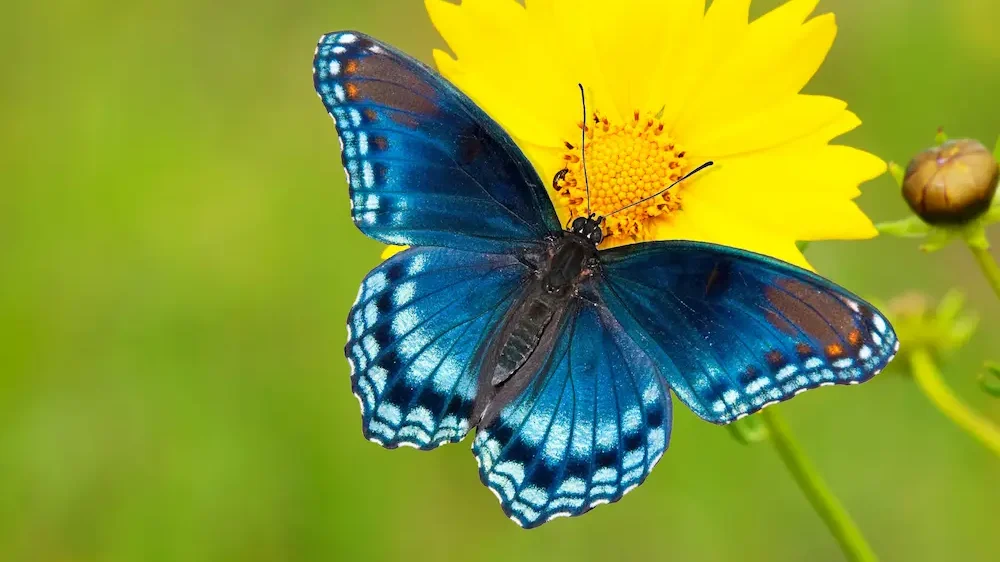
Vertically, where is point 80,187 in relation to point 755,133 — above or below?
above

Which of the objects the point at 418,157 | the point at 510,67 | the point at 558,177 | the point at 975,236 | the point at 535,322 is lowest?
the point at 975,236

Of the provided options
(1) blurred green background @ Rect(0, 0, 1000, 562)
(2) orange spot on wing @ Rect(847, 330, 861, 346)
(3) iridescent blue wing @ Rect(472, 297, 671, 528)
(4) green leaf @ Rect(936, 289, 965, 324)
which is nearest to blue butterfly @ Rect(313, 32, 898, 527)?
(3) iridescent blue wing @ Rect(472, 297, 671, 528)

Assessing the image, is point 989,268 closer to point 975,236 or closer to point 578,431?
point 975,236

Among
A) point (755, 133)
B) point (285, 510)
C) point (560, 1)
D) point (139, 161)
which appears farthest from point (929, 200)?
point (139, 161)

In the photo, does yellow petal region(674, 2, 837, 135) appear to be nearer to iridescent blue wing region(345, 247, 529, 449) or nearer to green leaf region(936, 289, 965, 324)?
iridescent blue wing region(345, 247, 529, 449)

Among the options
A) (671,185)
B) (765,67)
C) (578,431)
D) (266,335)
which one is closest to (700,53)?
(765,67)

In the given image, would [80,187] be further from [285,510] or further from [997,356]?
[997,356]

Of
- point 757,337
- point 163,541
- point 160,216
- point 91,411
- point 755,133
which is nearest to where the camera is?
point 757,337

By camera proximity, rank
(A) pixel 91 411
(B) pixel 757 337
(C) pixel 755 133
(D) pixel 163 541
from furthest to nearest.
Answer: (A) pixel 91 411 < (D) pixel 163 541 < (C) pixel 755 133 < (B) pixel 757 337
